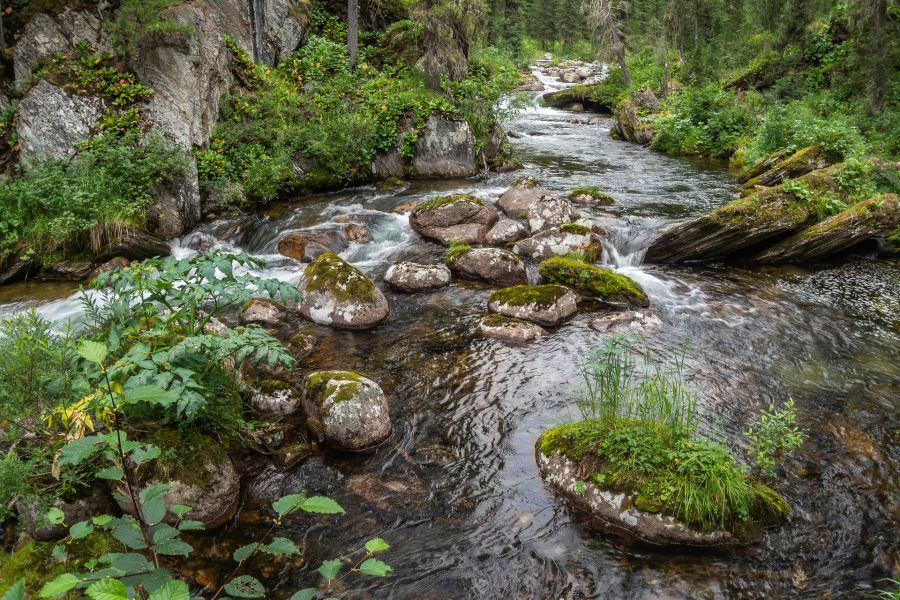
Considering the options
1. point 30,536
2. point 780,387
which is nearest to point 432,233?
point 780,387

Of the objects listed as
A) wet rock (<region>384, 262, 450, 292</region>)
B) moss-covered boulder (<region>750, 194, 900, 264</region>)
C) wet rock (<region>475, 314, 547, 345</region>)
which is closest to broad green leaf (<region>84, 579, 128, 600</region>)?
wet rock (<region>475, 314, 547, 345</region>)

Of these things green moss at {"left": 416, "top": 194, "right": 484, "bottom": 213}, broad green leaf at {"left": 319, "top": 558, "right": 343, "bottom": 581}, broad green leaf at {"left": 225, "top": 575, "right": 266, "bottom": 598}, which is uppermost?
broad green leaf at {"left": 319, "top": 558, "right": 343, "bottom": 581}

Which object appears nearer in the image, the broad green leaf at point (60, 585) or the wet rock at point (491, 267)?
the broad green leaf at point (60, 585)

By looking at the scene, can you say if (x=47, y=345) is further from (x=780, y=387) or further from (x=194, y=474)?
(x=780, y=387)

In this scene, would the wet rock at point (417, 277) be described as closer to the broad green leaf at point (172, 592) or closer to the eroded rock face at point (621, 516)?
the eroded rock face at point (621, 516)

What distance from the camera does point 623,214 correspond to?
12.8m

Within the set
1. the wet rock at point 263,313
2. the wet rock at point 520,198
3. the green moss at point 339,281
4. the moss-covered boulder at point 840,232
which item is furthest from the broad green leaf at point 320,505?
the moss-covered boulder at point 840,232

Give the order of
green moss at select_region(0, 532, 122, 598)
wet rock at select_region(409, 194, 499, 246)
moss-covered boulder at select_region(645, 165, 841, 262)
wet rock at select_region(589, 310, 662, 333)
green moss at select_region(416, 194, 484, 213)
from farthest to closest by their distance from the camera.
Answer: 1. green moss at select_region(416, 194, 484, 213)
2. wet rock at select_region(409, 194, 499, 246)
3. moss-covered boulder at select_region(645, 165, 841, 262)
4. wet rock at select_region(589, 310, 662, 333)
5. green moss at select_region(0, 532, 122, 598)

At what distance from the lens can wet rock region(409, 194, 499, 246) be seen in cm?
1158

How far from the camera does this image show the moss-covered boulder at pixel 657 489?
4.22 meters

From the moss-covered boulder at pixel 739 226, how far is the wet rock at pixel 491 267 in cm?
311

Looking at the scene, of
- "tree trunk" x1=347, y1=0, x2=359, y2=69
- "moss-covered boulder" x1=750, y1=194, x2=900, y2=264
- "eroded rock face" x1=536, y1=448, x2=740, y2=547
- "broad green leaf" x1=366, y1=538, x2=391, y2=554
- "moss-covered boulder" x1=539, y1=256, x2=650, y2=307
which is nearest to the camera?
"broad green leaf" x1=366, y1=538, x2=391, y2=554

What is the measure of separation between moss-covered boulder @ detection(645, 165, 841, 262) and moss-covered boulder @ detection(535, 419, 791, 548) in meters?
6.63

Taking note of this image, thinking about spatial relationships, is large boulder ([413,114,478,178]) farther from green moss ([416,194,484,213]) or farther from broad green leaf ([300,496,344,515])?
broad green leaf ([300,496,344,515])
